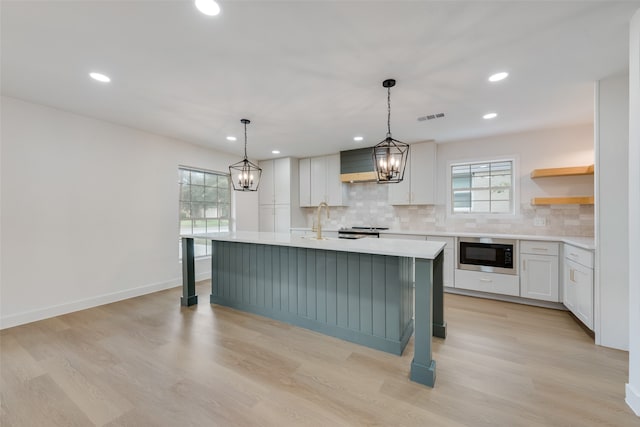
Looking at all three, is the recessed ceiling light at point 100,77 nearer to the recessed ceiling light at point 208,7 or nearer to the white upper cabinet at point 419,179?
the recessed ceiling light at point 208,7

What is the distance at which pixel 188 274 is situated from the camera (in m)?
3.37

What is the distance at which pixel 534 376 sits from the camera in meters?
1.92

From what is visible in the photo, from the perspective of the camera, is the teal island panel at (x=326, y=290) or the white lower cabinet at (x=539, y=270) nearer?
the teal island panel at (x=326, y=290)

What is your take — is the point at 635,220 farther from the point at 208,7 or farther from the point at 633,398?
the point at 208,7

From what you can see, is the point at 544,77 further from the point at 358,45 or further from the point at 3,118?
the point at 3,118

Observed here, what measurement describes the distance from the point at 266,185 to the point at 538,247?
190 inches

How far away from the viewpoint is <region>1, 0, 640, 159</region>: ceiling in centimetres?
158

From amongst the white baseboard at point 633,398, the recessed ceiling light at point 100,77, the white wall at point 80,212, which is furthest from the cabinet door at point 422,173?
the recessed ceiling light at point 100,77

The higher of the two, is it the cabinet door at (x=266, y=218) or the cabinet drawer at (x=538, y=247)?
the cabinet door at (x=266, y=218)

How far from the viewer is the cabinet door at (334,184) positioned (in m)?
5.16

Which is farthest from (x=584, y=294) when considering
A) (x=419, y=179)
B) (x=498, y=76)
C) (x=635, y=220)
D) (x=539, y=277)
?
(x=419, y=179)

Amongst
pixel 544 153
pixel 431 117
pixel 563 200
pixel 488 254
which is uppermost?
pixel 431 117

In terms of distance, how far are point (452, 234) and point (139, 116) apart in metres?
4.54

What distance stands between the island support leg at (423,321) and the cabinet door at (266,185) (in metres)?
4.24
